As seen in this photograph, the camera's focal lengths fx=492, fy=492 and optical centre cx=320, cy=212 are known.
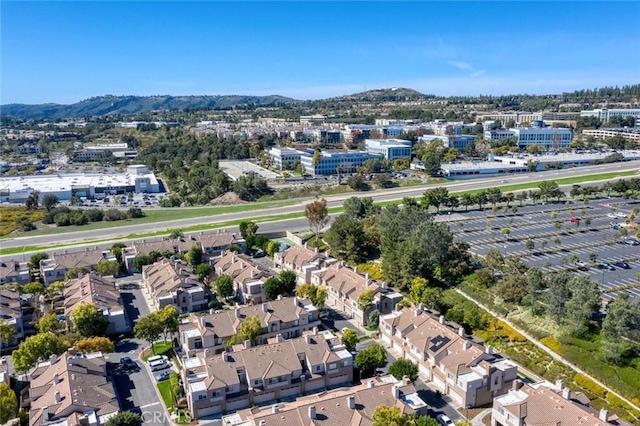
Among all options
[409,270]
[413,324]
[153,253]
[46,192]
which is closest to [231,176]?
[46,192]

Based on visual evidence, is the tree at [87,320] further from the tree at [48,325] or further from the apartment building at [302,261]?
the apartment building at [302,261]

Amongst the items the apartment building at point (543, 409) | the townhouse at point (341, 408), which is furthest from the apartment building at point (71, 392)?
the apartment building at point (543, 409)

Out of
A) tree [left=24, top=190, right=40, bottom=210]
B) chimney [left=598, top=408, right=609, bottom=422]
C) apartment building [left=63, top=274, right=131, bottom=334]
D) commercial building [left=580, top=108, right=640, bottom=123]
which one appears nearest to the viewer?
chimney [left=598, top=408, right=609, bottom=422]

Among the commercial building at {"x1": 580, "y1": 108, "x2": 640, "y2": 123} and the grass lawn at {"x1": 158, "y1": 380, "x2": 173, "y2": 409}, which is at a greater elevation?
the commercial building at {"x1": 580, "y1": 108, "x2": 640, "y2": 123}

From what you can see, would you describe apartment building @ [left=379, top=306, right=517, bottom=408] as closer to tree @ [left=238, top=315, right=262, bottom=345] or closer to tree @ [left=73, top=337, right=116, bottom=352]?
tree @ [left=238, top=315, right=262, bottom=345]

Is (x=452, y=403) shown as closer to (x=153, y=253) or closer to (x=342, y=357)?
(x=342, y=357)

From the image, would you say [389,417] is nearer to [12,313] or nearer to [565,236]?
[12,313]

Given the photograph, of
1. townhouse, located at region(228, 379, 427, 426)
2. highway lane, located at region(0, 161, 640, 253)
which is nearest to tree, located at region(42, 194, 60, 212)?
highway lane, located at region(0, 161, 640, 253)
